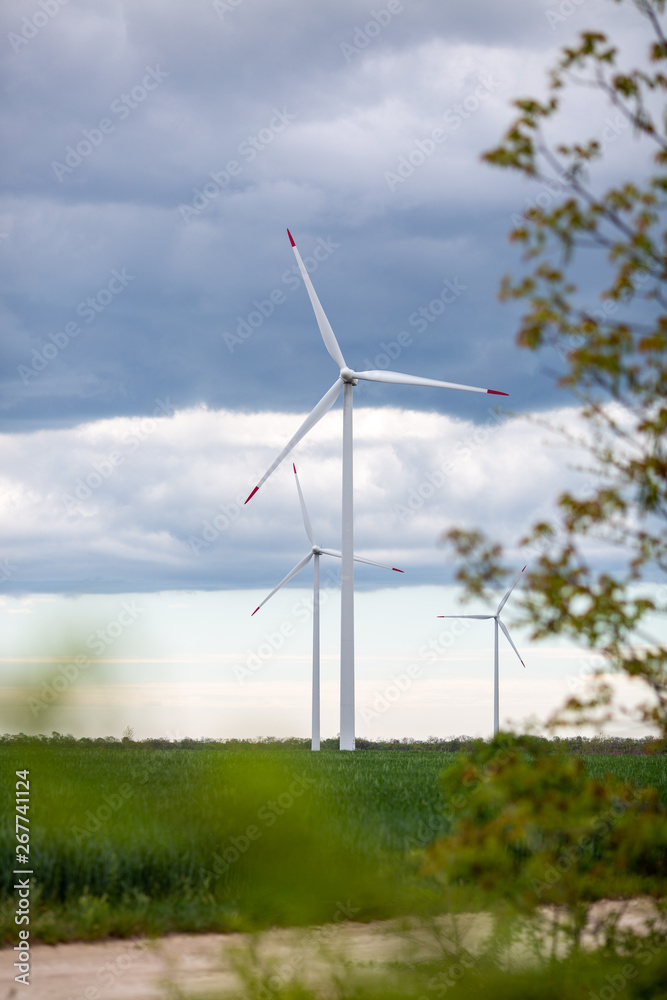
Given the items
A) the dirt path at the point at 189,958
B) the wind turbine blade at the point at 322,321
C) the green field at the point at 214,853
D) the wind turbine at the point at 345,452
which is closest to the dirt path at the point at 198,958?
the dirt path at the point at 189,958

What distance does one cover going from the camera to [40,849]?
970 cm

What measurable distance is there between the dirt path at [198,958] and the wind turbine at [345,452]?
27105 mm

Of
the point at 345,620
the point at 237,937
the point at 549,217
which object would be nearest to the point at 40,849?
the point at 237,937

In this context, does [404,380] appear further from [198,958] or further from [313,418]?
[198,958]

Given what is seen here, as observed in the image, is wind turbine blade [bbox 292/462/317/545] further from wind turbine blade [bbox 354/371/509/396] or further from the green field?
the green field

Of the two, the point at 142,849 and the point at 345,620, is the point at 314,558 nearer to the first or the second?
the point at 345,620

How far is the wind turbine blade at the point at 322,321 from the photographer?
128 ft

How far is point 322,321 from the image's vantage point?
4000 cm

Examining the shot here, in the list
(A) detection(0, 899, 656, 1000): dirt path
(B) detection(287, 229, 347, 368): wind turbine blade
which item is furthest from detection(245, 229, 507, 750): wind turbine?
(A) detection(0, 899, 656, 1000): dirt path

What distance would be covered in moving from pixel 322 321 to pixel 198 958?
113ft

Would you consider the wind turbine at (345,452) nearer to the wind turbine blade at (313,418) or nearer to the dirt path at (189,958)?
the wind turbine blade at (313,418)

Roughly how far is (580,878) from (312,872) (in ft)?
6.73

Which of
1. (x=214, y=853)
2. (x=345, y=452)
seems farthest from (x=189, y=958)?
(x=345, y=452)

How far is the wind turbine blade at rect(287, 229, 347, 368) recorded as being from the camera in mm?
39000
